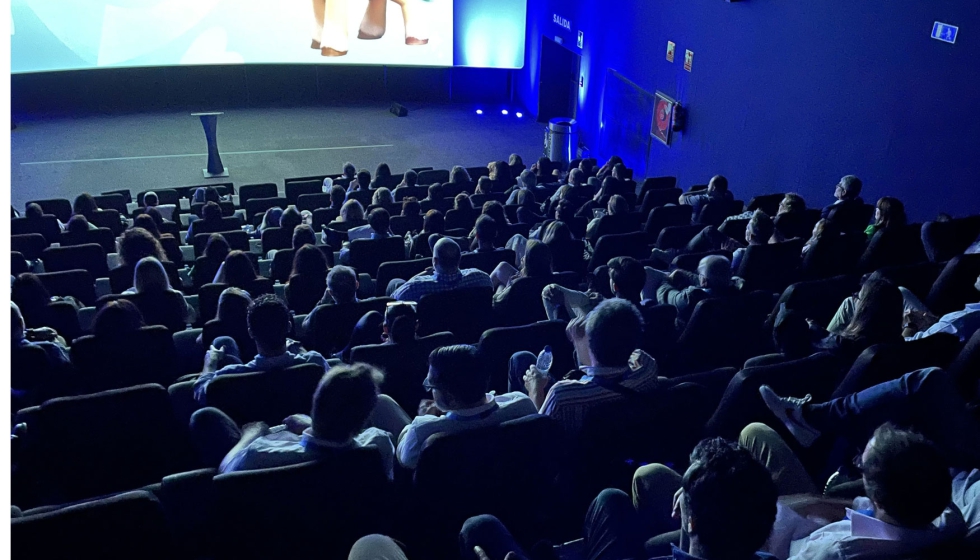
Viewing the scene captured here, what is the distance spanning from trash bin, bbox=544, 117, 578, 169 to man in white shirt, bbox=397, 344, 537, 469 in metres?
10.4

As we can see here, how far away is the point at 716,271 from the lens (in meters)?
4.25

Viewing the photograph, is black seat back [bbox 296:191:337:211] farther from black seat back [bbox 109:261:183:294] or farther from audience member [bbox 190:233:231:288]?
black seat back [bbox 109:261:183:294]

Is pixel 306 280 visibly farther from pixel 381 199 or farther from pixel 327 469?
pixel 381 199

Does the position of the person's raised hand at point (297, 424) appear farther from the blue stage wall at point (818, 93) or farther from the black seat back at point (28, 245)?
the blue stage wall at point (818, 93)

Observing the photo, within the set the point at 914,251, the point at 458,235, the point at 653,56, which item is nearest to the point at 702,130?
the point at 653,56

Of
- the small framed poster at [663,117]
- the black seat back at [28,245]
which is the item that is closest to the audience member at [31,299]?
the black seat back at [28,245]

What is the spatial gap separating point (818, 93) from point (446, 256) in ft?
16.7

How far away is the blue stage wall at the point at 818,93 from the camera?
244 inches

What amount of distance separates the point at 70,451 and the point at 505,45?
14.6 metres

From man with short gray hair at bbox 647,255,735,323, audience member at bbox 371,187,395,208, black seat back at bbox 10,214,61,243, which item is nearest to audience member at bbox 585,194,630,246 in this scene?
man with short gray hair at bbox 647,255,735,323

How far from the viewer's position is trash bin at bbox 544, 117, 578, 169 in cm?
1323

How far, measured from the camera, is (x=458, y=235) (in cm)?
717

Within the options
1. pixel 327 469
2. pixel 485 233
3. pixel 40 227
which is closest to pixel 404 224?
pixel 485 233

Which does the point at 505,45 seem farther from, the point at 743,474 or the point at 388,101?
the point at 743,474
